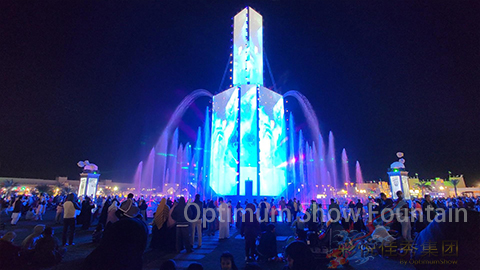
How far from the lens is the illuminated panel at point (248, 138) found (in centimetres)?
2933

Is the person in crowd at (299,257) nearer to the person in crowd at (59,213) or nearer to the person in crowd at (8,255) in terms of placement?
the person in crowd at (8,255)

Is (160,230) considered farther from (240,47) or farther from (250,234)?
(240,47)

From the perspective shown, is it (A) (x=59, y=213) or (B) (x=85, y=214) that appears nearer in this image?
(B) (x=85, y=214)

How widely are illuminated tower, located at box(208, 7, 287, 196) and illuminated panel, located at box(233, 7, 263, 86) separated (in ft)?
0.46

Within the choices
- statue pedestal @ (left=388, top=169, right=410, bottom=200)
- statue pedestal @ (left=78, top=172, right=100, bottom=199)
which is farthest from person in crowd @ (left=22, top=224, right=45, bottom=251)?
statue pedestal @ (left=388, top=169, right=410, bottom=200)

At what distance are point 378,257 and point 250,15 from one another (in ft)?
118

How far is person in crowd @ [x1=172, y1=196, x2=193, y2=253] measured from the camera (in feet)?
31.3

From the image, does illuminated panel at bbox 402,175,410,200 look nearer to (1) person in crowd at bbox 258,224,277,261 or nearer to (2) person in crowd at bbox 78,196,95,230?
(1) person in crowd at bbox 258,224,277,261

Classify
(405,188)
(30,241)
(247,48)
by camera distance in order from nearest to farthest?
(30,241) < (405,188) < (247,48)

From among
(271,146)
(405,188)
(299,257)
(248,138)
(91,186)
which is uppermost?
(248,138)

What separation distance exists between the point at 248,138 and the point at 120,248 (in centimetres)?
2716

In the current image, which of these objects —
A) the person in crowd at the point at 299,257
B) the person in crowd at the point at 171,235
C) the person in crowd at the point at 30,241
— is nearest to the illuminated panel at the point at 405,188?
the person in crowd at the point at 171,235

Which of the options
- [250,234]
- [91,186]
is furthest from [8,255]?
[91,186]

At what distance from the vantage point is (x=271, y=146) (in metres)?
31.3
